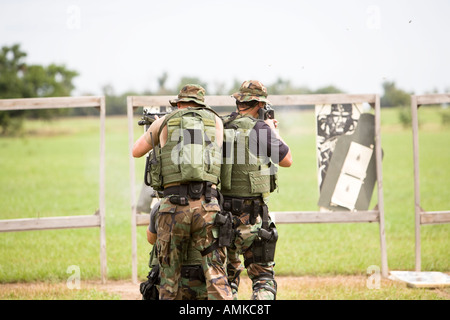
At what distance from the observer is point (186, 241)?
5.78 m

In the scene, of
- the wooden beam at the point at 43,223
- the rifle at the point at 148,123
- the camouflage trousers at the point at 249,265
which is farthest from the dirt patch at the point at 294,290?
the rifle at the point at 148,123

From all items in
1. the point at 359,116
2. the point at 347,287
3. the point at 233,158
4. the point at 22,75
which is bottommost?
the point at 347,287

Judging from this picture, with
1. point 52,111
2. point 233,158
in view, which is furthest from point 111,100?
point 233,158

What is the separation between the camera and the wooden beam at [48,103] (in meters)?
8.29

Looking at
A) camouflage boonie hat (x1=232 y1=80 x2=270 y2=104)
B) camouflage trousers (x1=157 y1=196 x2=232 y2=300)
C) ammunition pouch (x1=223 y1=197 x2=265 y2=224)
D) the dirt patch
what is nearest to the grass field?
the dirt patch

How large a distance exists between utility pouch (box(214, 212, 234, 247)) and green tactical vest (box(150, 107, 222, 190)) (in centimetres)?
36

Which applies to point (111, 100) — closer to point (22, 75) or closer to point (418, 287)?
point (22, 75)

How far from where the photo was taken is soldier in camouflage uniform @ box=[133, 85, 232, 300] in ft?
18.5

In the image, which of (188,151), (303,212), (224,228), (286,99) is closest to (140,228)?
(303,212)

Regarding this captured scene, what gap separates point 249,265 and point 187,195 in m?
1.28

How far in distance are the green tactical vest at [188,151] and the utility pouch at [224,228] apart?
36cm

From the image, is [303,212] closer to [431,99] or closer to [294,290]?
[294,290]

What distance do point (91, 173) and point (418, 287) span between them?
22366 mm

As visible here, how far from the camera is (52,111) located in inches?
2591
